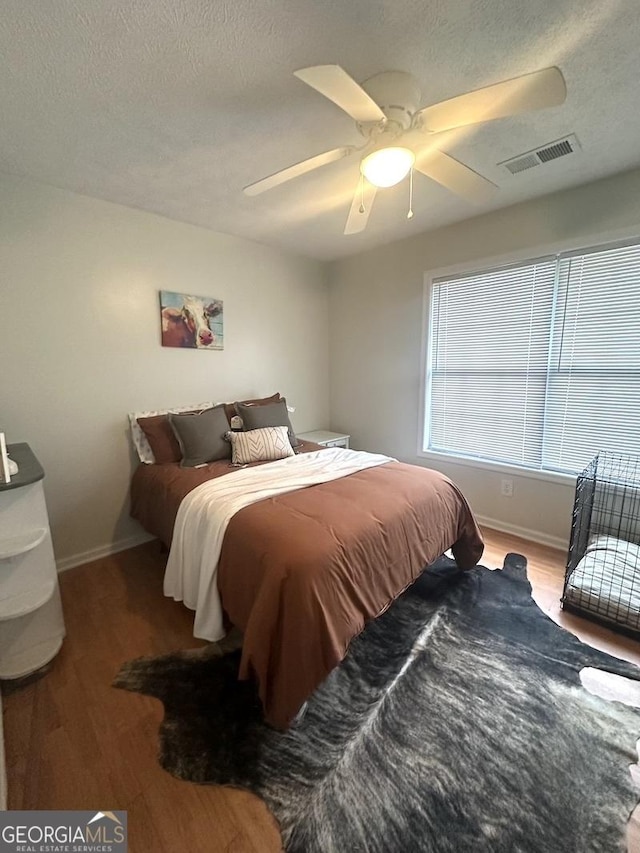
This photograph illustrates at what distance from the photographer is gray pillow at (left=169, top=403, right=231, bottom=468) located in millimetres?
2537

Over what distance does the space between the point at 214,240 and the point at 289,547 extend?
277 cm

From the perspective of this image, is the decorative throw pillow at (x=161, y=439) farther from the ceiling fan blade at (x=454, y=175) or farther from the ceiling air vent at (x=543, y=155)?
the ceiling air vent at (x=543, y=155)

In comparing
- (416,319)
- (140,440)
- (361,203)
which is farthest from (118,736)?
(416,319)

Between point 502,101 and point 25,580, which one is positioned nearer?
point 502,101

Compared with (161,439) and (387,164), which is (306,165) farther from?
(161,439)

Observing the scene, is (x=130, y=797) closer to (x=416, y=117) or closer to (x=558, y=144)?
(x=416, y=117)

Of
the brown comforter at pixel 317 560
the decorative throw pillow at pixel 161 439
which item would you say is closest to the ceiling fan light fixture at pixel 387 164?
the brown comforter at pixel 317 560

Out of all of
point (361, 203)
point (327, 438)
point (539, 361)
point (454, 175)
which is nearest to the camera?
point (454, 175)

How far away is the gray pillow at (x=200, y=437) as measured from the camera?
2537 millimetres

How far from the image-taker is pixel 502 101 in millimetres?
1182

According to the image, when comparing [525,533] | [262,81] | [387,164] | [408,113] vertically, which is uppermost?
[262,81]

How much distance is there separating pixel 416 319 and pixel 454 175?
68.1 inches

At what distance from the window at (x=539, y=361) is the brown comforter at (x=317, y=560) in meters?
1.14

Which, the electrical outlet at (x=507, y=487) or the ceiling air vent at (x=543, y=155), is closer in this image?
the ceiling air vent at (x=543, y=155)
